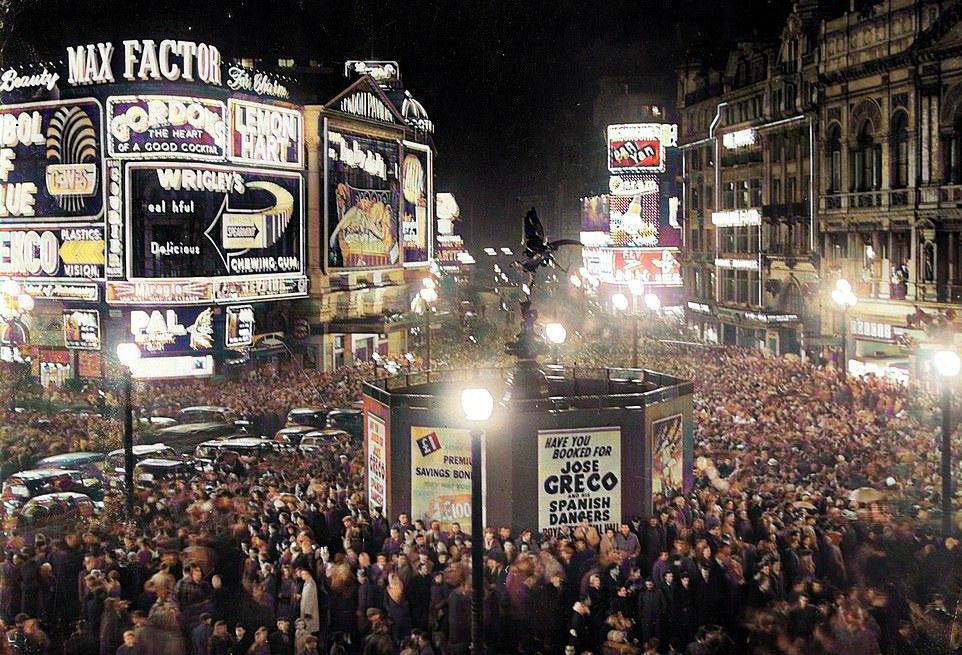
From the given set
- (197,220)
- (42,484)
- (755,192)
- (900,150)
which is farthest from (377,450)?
(755,192)

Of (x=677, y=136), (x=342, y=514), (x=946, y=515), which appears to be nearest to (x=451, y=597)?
(x=342, y=514)

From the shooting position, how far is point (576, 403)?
1853 centimetres

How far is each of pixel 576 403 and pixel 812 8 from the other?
35.0m

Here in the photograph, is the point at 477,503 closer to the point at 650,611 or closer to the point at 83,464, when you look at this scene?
the point at 650,611

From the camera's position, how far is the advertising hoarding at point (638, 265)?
221 ft

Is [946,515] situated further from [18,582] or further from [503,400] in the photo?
[18,582]

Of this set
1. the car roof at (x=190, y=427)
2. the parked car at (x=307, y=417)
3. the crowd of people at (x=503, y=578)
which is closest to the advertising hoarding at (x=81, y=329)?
the car roof at (x=190, y=427)

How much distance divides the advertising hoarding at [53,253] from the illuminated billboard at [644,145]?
36.3 metres

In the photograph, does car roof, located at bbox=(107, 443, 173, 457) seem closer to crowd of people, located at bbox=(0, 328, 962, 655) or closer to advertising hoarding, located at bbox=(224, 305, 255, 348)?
crowd of people, located at bbox=(0, 328, 962, 655)

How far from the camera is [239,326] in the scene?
4875 cm

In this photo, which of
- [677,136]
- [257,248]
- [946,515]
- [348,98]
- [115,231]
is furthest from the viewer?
[677,136]

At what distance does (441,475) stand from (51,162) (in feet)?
114

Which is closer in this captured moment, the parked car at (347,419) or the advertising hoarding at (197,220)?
the parked car at (347,419)

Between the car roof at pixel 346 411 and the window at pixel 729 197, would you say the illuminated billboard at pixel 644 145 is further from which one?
the car roof at pixel 346 411
